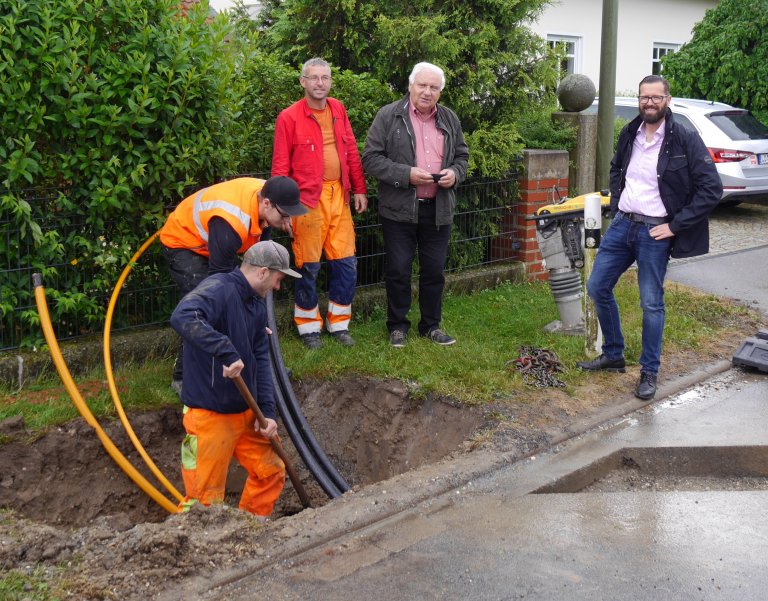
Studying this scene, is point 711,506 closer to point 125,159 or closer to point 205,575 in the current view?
point 205,575

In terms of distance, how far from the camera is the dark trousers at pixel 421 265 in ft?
24.1

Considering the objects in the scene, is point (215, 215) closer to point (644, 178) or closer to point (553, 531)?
point (553, 531)

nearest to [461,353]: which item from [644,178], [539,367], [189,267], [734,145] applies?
[539,367]

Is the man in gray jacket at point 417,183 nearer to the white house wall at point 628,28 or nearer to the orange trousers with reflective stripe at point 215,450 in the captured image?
the orange trousers with reflective stripe at point 215,450

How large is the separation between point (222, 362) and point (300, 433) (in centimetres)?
125

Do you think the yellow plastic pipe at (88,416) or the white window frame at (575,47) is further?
the white window frame at (575,47)

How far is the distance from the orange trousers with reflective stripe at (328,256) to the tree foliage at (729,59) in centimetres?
1053

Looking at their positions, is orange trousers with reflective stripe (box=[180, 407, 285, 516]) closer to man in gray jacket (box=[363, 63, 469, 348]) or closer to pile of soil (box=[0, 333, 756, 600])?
pile of soil (box=[0, 333, 756, 600])

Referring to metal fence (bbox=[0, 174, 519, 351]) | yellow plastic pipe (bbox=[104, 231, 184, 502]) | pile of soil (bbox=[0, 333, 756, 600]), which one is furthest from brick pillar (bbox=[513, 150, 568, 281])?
yellow plastic pipe (bbox=[104, 231, 184, 502])

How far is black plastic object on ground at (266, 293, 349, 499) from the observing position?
5746 millimetres

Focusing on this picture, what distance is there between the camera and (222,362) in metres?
4.93

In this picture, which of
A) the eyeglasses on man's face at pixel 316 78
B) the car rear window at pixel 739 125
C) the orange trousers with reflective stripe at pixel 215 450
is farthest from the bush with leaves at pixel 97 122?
the car rear window at pixel 739 125

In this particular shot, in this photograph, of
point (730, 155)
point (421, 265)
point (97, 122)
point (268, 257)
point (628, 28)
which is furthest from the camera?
point (628, 28)

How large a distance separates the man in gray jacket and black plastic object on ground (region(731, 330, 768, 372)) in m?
2.20
